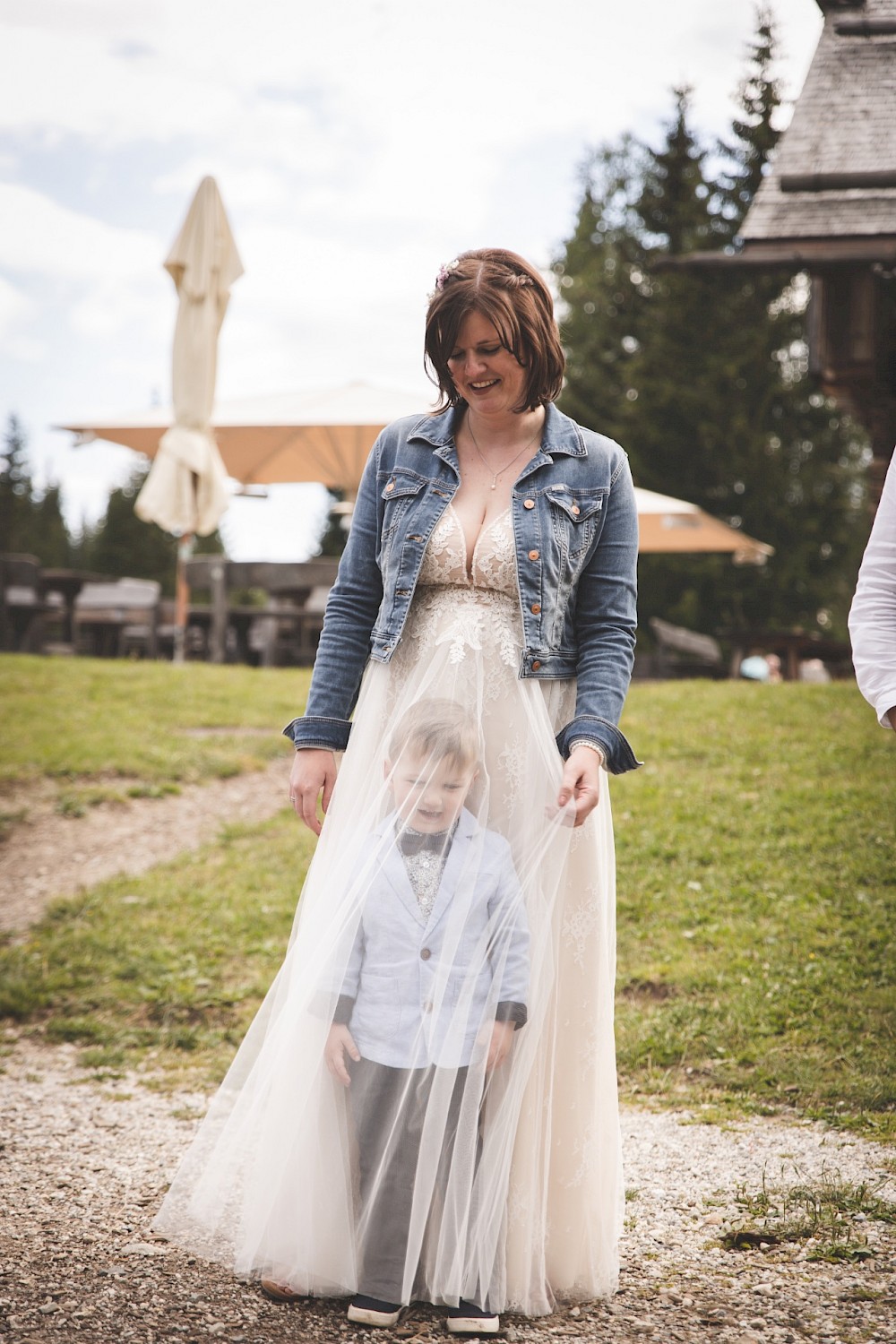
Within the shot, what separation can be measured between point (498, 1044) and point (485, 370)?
1353 mm

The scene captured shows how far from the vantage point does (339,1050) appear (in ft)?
7.88

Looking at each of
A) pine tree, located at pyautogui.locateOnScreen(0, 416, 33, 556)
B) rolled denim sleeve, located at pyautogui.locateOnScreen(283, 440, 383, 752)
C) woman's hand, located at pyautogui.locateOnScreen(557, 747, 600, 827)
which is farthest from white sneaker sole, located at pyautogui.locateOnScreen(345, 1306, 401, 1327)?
pine tree, located at pyautogui.locateOnScreen(0, 416, 33, 556)

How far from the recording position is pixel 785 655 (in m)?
14.7

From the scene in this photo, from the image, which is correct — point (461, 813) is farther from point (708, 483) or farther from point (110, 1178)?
point (708, 483)

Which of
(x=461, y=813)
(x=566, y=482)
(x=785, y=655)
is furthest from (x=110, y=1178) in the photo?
(x=785, y=655)

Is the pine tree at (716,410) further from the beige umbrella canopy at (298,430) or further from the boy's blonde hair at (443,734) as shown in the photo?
the boy's blonde hair at (443,734)

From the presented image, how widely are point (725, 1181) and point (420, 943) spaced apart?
144 cm

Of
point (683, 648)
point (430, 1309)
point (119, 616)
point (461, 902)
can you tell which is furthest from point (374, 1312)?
point (683, 648)

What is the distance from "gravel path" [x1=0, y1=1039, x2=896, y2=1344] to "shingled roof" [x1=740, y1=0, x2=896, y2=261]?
5755mm

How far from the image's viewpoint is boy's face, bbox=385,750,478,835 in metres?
2.47

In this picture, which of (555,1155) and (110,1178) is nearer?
(555,1155)

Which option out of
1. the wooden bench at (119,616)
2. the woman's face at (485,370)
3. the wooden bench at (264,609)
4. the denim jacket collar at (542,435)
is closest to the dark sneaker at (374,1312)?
the denim jacket collar at (542,435)

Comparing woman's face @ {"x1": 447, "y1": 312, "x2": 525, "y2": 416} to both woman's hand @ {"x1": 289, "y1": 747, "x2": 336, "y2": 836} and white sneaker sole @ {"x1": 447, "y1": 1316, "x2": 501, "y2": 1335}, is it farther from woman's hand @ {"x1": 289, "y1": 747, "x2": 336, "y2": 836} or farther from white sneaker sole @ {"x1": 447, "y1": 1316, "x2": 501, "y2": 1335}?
white sneaker sole @ {"x1": 447, "y1": 1316, "x2": 501, "y2": 1335}

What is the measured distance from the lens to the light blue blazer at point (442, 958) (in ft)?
7.75
